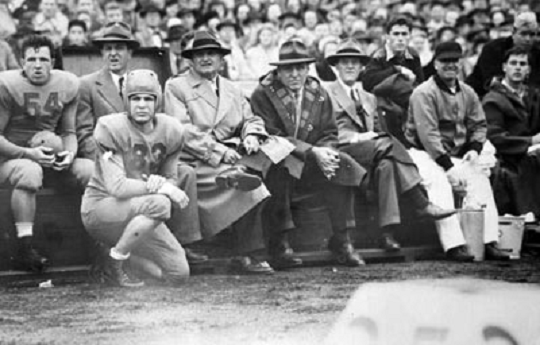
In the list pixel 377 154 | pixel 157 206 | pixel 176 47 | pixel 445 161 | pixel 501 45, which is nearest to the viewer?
pixel 157 206

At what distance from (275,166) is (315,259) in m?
0.59

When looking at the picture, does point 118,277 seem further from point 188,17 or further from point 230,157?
point 188,17

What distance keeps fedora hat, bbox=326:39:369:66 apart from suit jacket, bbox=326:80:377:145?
0.15 m

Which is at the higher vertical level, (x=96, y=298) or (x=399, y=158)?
(x=399, y=158)

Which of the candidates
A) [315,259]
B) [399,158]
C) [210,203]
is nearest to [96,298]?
[210,203]

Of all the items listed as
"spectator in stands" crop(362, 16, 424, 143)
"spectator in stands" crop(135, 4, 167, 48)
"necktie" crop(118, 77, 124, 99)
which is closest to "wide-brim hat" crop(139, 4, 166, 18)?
"spectator in stands" crop(135, 4, 167, 48)

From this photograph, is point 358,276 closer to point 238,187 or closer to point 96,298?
point 238,187

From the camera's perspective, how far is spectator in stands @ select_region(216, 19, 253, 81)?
9.02 m

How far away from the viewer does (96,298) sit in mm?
5195

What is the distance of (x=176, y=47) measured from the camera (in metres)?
8.49

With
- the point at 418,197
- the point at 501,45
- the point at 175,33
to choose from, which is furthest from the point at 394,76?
the point at 175,33

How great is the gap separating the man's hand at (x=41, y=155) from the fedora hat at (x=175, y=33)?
9.23 ft

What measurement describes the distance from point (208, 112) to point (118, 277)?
46.7 inches

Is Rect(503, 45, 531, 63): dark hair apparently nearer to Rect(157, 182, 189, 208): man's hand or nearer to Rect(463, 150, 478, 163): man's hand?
Rect(463, 150, 478, 163): man's hand
